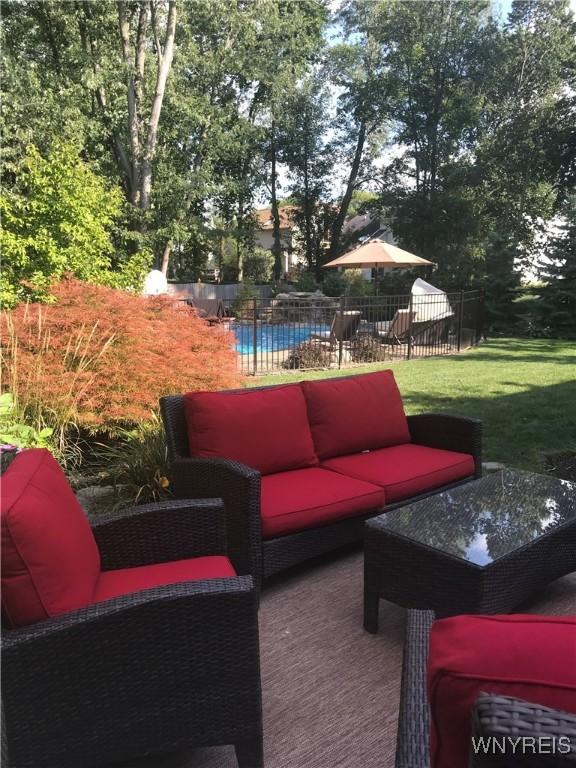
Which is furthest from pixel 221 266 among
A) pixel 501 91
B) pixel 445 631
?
pixel 445 631

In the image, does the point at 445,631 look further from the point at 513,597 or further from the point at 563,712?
the point at 513,597

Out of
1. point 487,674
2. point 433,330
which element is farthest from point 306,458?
point 433,330

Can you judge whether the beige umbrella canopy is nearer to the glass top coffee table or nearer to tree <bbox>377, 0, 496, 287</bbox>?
tree <bbox>377, 0, 496, 287</bbox>

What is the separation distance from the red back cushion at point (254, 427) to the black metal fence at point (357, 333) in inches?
234

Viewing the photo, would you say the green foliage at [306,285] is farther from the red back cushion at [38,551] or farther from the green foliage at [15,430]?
the red back cushion at [38,551]

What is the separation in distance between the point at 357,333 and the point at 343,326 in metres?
0.66

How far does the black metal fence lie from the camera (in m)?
10.3

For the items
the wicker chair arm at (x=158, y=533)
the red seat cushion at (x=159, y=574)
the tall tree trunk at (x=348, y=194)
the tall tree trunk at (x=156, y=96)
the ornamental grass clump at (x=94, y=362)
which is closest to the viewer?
the red seat cushion at (x=159, y=574)

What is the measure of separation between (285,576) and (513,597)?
119 cm

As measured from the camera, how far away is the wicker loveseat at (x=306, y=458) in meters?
2.75

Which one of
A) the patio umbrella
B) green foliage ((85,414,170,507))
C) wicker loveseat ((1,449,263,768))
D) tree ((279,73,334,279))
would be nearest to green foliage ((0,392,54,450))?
green foliage ((85,414,170,507))

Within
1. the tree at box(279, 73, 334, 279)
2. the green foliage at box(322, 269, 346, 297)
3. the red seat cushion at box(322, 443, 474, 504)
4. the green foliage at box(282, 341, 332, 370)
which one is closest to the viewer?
the red seat cushion at box(322, 443, 474, 504)

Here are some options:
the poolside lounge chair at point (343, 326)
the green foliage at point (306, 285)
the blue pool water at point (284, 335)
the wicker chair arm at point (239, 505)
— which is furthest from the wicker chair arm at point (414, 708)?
the green foliage at point (306, 285)

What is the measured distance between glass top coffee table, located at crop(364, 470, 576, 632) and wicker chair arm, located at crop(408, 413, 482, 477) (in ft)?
2.42
